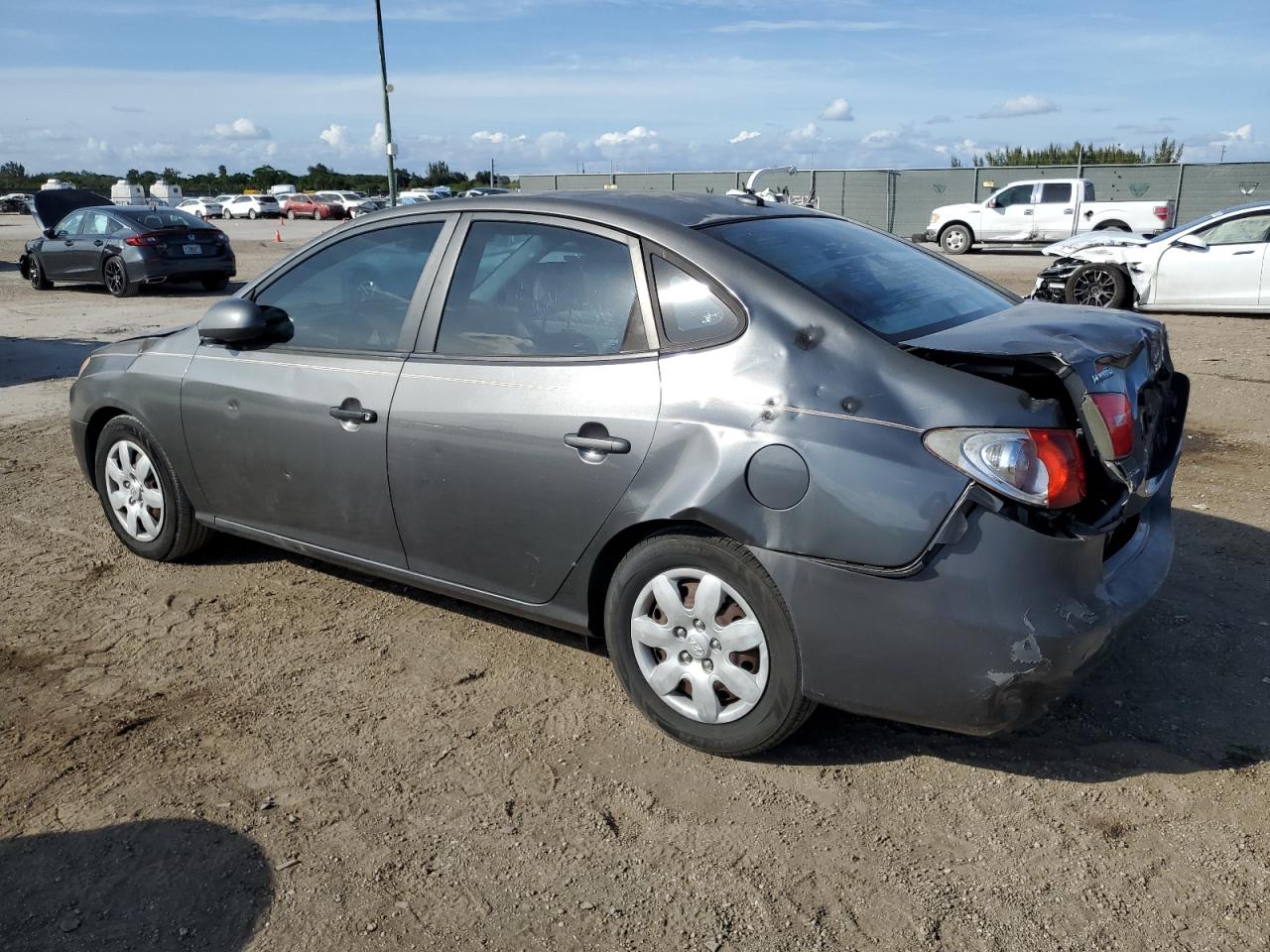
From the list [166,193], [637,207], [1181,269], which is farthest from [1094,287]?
[166,193]

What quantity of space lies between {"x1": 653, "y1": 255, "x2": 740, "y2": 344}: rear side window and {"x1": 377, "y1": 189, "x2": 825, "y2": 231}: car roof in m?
0.23

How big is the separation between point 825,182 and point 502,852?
115 feet

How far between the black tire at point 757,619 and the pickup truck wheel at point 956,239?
2607 centimetres

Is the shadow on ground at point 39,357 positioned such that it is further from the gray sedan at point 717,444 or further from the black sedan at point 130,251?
the gray sedan at point 717,444

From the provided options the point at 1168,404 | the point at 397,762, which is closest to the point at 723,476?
the point at 397,762

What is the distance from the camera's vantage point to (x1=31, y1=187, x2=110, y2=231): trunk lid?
23062 mm

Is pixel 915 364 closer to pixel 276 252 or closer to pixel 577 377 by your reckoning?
pixel 577 377

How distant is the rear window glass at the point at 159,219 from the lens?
1788 centimetres

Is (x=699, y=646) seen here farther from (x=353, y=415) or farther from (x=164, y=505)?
(x=164, y=505)

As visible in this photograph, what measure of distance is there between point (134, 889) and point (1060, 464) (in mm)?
2642

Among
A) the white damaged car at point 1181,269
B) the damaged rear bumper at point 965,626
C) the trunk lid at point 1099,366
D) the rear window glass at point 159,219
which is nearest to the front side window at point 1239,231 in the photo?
the white damaged car at point 1181,269

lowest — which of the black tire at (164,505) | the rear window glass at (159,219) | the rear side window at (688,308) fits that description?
the black tire at (164,505)

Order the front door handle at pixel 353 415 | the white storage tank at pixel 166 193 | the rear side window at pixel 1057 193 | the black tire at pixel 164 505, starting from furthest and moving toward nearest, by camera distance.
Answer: the white storage tank at pixel 166 193
the rear side window at pixel 1057 193
the black tire at pixel 164 505
the front door handle at pixel 353 415

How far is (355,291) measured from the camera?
165 inches
